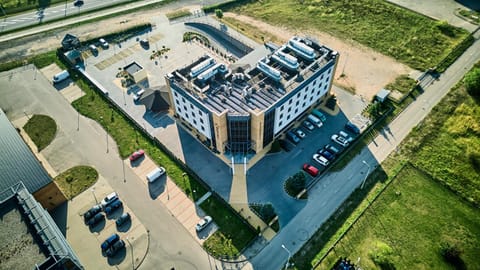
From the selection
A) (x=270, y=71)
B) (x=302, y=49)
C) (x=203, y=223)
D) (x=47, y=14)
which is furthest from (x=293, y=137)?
(x=47, y=14)

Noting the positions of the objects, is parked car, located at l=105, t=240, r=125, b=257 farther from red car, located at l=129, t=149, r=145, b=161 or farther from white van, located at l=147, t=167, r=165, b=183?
red car, located at l=129, t=149, r=145, b=161

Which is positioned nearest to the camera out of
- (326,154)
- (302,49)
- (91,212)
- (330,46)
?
(91,212)

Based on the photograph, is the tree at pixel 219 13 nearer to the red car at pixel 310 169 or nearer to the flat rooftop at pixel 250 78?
the flat rooftop at pixel 250 78

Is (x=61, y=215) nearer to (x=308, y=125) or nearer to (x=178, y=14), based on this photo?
(x=308, y=125)

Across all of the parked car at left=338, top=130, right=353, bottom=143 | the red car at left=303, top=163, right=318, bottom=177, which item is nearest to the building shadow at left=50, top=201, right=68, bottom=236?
the red car at left=303, top=163, right=318, bottom=177

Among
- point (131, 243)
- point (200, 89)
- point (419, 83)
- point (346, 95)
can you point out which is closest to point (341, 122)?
point (346, 95)

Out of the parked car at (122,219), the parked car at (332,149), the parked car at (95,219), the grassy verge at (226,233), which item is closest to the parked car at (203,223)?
the grassy verge at (226,233)
